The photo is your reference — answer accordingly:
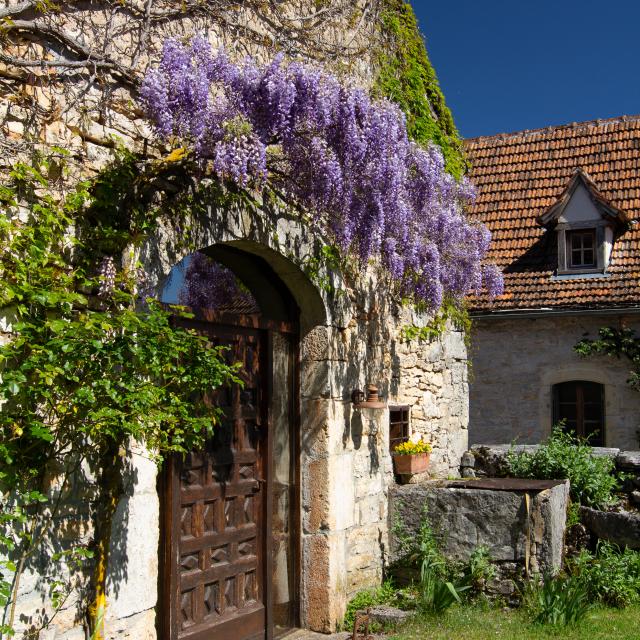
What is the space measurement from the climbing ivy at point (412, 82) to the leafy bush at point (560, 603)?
12.5ft

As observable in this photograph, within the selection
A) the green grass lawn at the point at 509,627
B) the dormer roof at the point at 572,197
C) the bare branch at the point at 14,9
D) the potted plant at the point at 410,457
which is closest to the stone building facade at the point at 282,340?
the bare branch at the point at 14,9

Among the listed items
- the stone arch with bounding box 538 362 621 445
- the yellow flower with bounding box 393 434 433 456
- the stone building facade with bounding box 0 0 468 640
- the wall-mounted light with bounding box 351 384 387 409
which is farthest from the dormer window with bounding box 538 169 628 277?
the wall-mounted light with bounding box 351 384 387 409

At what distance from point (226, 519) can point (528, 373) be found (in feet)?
25.1

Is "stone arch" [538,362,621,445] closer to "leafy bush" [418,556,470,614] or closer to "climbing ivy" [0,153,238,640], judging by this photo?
"leafy bush" [418,556,470,614]

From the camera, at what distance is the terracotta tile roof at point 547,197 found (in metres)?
11.7

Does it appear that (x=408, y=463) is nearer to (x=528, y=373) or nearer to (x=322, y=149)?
(x=322, y=149)

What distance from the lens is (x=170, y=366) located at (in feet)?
13.1

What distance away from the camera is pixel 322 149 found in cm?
513

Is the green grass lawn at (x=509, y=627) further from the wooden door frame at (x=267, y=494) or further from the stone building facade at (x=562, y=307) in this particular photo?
the stone building facade at (x=562, y=307)

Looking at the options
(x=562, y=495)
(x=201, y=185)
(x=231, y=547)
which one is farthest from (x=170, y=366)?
(x=562, y=495)

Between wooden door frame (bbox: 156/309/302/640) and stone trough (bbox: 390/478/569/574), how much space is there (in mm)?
1103

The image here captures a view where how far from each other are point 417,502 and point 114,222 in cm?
382

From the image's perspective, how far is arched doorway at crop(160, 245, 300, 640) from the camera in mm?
5125

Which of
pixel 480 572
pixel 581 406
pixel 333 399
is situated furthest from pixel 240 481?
pixel 581 406
